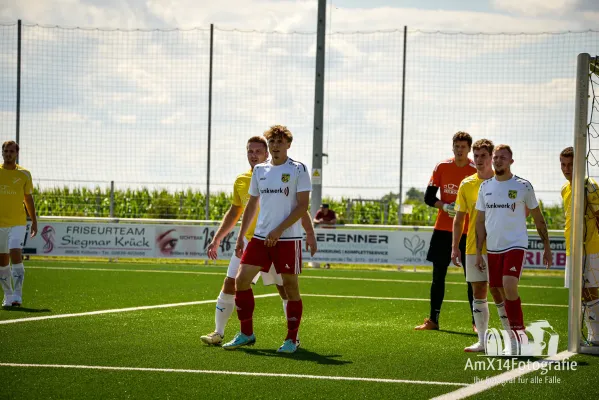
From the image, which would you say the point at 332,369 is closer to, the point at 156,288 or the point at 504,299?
the point at 504,299

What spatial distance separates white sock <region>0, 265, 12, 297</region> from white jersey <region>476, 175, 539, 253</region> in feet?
22.0

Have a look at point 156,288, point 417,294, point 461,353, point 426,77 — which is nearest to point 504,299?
point 461,353

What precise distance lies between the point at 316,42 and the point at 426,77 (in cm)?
300

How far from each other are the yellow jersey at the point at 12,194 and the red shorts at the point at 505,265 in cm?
677

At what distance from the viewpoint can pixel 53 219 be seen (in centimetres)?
2514

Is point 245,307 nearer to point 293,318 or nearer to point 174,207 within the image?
point 293,318

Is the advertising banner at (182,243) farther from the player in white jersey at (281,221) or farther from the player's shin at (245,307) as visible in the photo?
the player in white jersey at (281,221)

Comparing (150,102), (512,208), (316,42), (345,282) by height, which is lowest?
(345,282)

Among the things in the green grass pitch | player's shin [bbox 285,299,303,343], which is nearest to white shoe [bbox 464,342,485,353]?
the green grass pitch

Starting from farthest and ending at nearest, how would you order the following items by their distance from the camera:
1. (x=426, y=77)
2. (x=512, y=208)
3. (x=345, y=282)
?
(x=426, y=77), (x=345, y=282), (x=512, y=208)

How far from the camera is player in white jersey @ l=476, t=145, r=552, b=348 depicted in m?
8.62

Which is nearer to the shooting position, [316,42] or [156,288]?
[156,288]

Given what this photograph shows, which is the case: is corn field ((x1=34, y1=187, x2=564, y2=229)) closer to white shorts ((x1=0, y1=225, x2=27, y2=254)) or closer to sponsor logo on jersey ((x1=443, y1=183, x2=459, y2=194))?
white shorts ((x1=0, y1=225, x2=27, y2=254))

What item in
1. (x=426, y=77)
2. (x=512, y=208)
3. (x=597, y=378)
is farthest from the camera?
(x=426, y=77)
